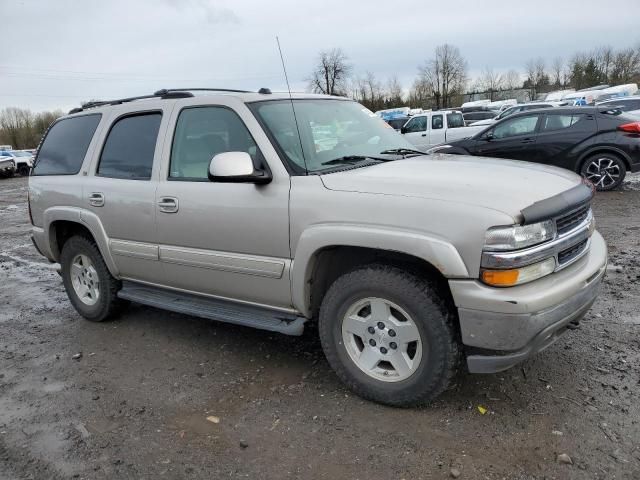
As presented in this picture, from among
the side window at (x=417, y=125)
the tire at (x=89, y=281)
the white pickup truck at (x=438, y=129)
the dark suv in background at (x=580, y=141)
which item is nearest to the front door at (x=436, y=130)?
the white pickup truck at (x=438, y=129)

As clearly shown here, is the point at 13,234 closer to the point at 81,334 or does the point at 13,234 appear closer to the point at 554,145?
the point at 81,334

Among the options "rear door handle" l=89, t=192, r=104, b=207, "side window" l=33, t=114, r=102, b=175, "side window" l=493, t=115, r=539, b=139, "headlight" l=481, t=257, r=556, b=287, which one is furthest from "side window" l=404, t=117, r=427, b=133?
"headlight" l=481, t=257, r=556, b=287

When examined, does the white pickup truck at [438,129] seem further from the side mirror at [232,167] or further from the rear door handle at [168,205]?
the side mirror at [232,167]

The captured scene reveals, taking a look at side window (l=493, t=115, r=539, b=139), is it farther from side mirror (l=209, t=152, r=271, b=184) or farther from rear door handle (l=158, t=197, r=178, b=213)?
side mirror (l=209, t=152, r=271, b=184)

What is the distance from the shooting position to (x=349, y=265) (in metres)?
3.40

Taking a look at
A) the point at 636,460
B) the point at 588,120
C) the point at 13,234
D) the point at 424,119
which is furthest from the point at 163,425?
the point at 424,119

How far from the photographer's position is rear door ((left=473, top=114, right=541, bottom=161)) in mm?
10664

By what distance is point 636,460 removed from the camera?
2588mm

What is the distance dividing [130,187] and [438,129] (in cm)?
1559

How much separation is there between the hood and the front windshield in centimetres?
26

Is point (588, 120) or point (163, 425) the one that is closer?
point (163, 425)

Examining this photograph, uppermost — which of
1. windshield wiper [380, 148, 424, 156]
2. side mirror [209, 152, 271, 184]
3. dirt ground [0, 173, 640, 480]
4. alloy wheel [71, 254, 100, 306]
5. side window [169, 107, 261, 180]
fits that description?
side window [169, 107, 261, 180]

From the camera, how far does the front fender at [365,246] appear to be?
2.73m

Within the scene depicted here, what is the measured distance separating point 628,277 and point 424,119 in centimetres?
1431
